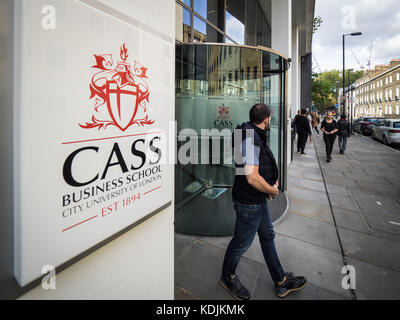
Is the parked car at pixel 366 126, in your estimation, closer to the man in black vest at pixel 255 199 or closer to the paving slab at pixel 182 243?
the paving slab at pixel 182 243

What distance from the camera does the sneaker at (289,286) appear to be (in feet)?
8.46

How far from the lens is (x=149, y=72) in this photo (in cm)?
160

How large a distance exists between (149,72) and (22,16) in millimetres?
776

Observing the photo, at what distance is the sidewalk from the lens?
272 centimetres

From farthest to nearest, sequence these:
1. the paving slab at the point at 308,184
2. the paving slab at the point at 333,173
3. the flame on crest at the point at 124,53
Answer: the paving slab at the point at 333,173
the paving slab at the point at 308,184
the flame on crest at the point at 124,53

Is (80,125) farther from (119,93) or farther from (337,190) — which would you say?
(337,190)

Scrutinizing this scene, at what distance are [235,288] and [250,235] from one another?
65cm

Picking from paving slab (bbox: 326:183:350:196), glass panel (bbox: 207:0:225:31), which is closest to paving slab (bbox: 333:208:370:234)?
paving slab (bbox: 326:183:350:196)

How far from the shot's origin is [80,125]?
3.82 ft

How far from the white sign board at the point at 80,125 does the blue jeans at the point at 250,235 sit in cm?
110

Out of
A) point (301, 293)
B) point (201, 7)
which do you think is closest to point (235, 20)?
point (201, 7)

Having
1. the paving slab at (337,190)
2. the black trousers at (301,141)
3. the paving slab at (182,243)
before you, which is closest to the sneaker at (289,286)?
the paving slab at (182,243)
